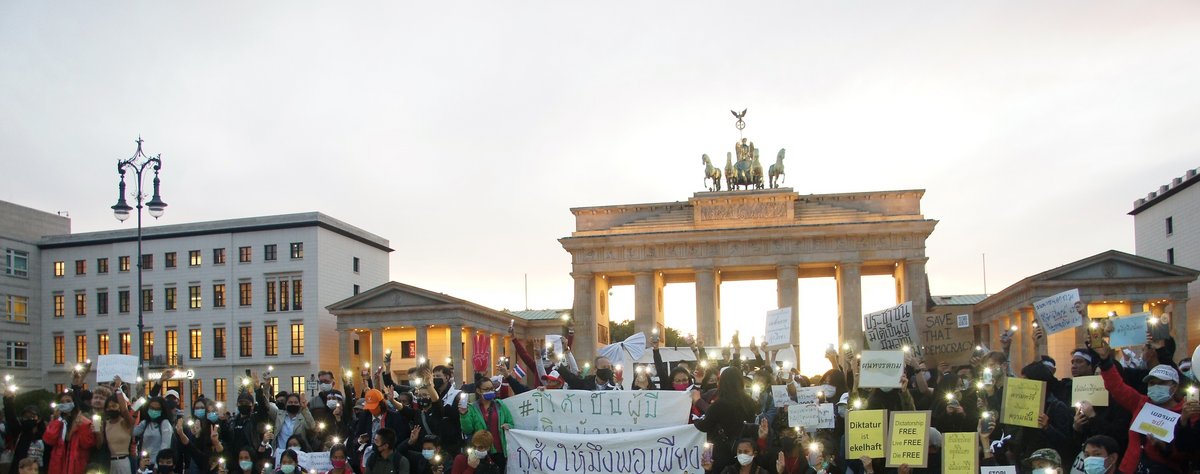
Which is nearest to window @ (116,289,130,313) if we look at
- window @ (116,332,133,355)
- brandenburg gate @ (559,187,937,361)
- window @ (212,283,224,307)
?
window @ (116,332,133,355)

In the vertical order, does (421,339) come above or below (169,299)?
below

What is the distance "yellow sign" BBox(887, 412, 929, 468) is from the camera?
473 inches

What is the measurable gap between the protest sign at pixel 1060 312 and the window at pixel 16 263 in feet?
242

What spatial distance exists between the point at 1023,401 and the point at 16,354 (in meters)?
75.4

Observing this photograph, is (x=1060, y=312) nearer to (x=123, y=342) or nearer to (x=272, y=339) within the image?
(x=272, y=339)

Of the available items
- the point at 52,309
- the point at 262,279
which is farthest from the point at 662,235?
the point at 52,309

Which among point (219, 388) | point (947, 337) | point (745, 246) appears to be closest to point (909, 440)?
point (947, 337)

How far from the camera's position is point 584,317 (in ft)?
223

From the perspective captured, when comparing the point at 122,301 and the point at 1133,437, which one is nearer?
the point at 1133,437

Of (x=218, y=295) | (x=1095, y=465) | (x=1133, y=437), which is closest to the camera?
(x=1095, y=465)

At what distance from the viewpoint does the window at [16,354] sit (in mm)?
72250

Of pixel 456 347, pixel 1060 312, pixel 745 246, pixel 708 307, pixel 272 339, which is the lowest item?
pixel 456 347

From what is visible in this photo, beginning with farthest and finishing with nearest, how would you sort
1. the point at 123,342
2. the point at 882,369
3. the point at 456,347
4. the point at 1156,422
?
the point at 123,342
the point at 456,347
the point at 882,369
the point at 1156,422

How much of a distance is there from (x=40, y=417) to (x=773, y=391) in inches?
446
